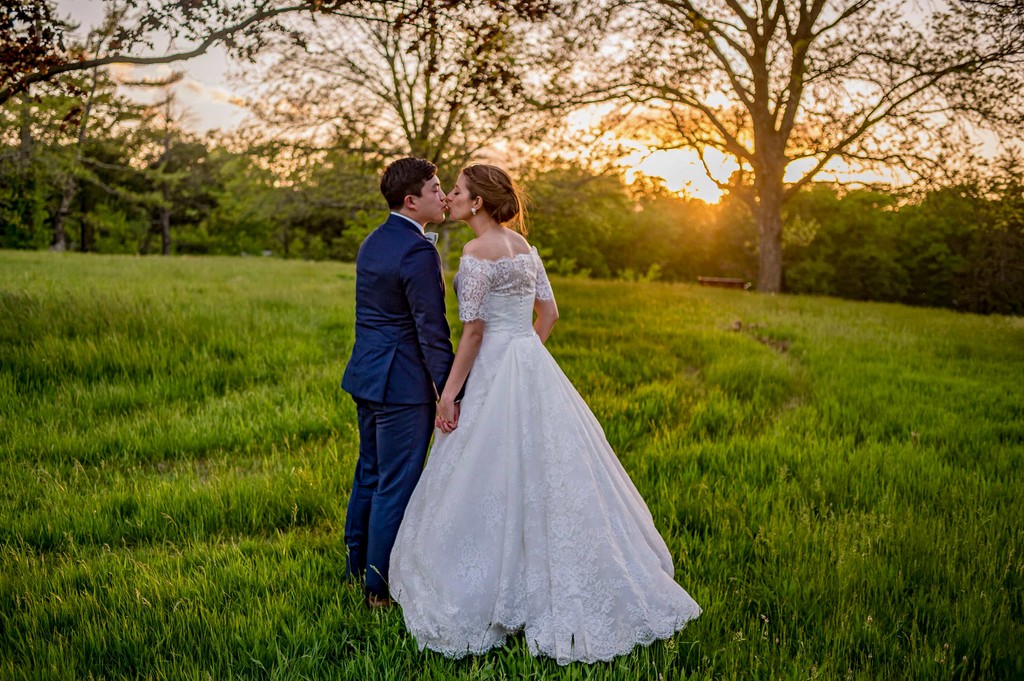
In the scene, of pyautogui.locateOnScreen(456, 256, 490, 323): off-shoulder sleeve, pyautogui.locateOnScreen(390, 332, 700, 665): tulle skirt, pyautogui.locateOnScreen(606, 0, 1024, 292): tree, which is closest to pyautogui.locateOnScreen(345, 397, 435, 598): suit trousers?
pyautogui.locateOnScreen(390, 332, 700, 665): tulle skirt

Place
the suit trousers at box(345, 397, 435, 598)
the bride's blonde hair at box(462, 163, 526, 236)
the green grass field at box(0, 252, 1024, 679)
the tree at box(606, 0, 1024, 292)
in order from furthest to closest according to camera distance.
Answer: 1. the tree at box(606, 0, 1024, 292)
2. the suit trousers at box(345, 397, 435, 598)
3. the bride's blonde hair at box(462, 163, 526, 236)
4. the green grass field at box(0, 252, 1024, 679)

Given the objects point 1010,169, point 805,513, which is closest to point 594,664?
point 805,513

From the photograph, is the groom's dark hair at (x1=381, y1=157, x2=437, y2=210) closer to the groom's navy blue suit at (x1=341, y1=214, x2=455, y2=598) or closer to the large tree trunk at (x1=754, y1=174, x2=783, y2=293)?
the groom's navy blue suit at (x1=341, y1=214, x2=455, y2=598)

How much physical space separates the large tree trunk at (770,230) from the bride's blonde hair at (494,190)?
63.2 ft

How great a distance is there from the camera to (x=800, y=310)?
15750 millimetres

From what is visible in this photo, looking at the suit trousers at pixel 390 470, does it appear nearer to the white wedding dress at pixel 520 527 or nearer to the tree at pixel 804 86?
the white wedding dress at pixel 520 527

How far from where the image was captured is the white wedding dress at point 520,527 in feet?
11.1

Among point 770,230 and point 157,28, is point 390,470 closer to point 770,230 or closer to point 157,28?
point 157,28

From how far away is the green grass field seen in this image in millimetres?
3350

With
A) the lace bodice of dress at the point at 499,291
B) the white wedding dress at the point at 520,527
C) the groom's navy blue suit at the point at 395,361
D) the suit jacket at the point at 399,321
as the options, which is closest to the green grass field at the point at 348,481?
the white wedding dress at the point at 520,527

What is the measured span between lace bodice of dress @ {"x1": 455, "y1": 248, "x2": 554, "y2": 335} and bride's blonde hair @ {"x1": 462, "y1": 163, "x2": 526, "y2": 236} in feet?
0.85

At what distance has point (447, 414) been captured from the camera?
3.65m

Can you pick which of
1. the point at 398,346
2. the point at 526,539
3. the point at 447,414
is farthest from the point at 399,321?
the point at 526,539

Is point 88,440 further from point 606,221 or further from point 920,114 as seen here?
point 606,221
